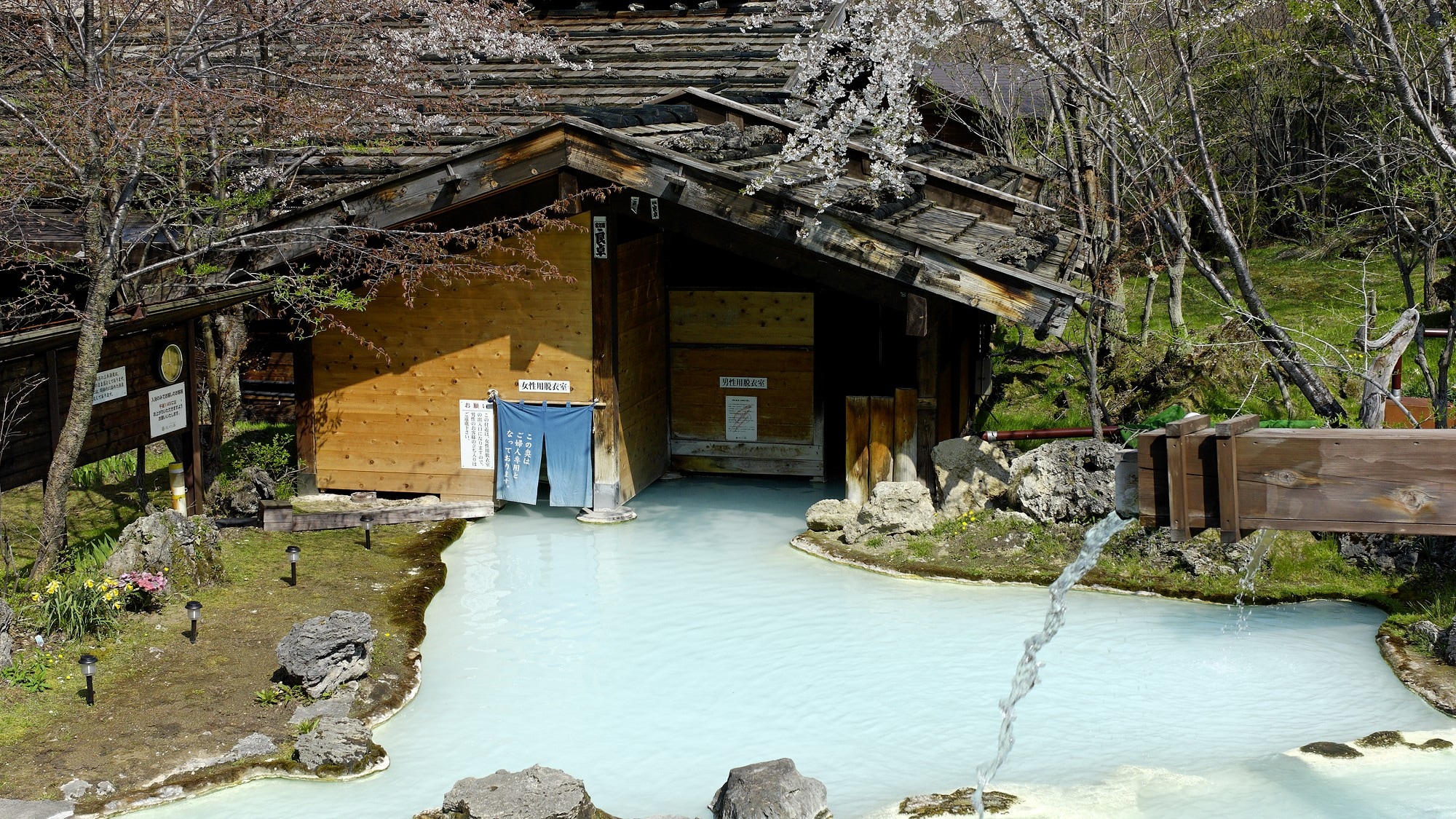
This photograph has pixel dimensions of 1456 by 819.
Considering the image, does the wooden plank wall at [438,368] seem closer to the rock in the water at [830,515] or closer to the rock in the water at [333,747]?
the rock in the water at [830,515]

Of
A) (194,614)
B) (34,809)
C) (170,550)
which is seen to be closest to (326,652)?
(194,614)

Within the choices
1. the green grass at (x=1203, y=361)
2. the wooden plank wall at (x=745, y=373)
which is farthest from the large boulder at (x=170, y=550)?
the green grass at (x=1203, y=361)

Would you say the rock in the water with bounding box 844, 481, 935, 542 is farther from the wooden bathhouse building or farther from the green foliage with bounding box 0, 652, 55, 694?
the green foliage with bounding box 0, 652, 55, 694

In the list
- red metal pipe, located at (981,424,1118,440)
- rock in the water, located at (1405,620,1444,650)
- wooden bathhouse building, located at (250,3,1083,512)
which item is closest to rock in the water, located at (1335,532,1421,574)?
rock in the water, located at (1405,620,1444,650)

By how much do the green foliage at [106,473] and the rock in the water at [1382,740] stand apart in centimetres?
1306

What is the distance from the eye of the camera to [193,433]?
525 inches

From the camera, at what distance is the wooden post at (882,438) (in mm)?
14766

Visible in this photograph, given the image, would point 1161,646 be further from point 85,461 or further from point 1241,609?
point 85,461

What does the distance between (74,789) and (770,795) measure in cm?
448

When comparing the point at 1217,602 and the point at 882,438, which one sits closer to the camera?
the point at 1217,602

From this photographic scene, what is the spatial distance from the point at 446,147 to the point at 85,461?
5525mm

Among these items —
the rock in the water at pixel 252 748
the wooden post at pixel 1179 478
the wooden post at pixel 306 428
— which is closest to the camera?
the wooden post at pixel 1179 478

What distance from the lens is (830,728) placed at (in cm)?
980

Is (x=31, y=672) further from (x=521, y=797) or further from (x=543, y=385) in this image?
(x=543, y=385)
